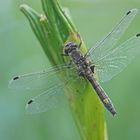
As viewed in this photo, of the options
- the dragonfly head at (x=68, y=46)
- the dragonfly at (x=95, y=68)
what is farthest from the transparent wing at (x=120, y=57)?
the dragonfly head at (x=68, y=46)

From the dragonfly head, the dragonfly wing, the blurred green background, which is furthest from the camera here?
the blurred green background

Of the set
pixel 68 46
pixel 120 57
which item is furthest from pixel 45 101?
pixel 68 46

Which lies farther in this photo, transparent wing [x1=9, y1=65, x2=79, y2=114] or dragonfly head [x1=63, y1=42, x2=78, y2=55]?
transparent wing [x1=9, y1=65, x2=79, y2=114]

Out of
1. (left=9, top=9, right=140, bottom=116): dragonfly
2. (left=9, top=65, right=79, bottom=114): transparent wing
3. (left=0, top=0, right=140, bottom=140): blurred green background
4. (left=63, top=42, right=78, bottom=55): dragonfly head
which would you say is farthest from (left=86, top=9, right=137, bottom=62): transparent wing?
(left=0, top=0, right=140, bottom=140): blurred green background

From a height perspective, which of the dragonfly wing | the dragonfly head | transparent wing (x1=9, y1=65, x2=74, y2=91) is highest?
transparent wing (x1=9, y1=65, x2=74, y2=91)

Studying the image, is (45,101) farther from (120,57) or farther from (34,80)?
(120,57)

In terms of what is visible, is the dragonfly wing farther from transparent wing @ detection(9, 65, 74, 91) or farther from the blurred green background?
the blurred green background

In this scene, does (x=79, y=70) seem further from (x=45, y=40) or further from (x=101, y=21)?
(x=101, y=21)
